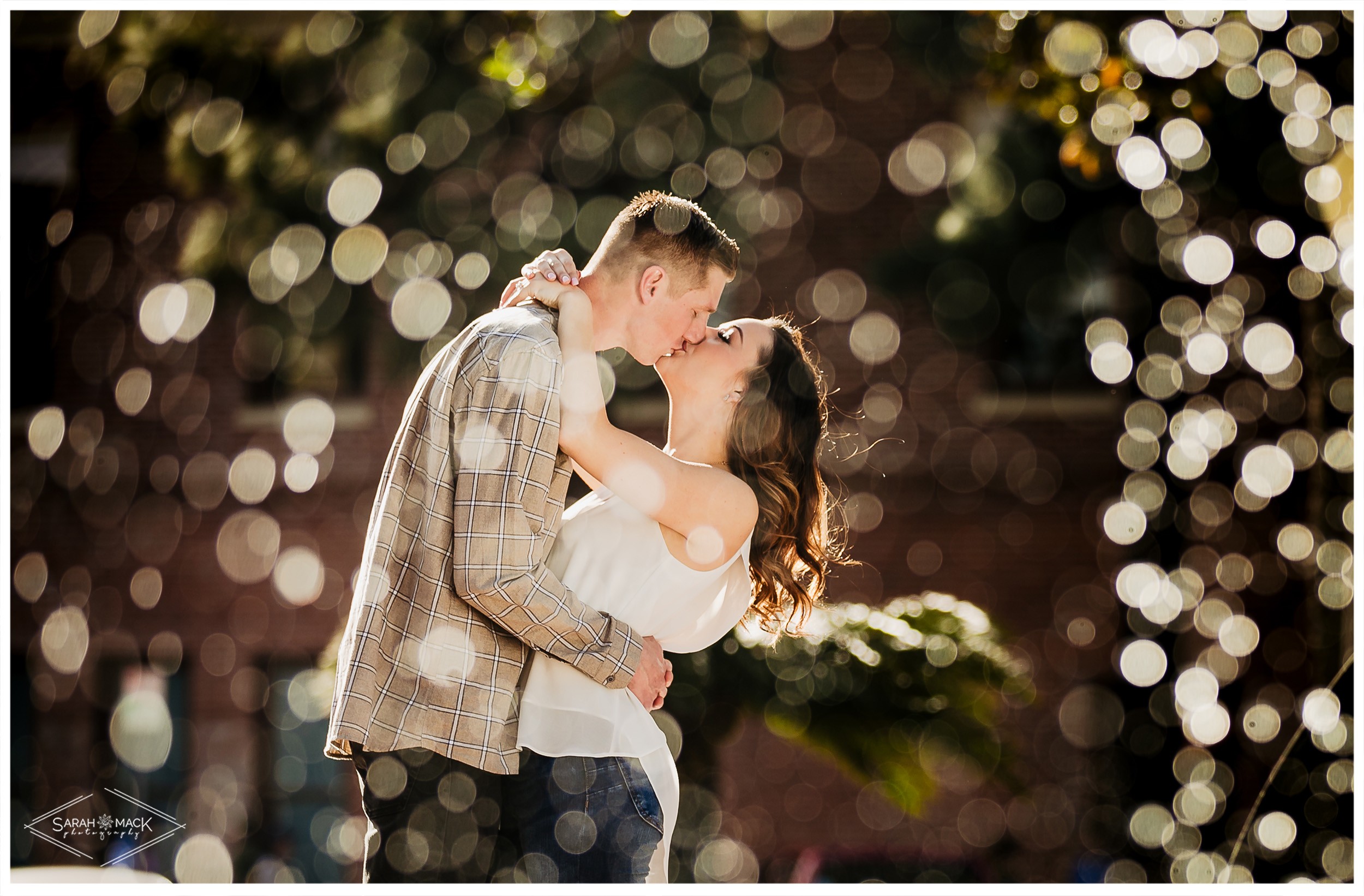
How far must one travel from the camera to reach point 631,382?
18.3ft

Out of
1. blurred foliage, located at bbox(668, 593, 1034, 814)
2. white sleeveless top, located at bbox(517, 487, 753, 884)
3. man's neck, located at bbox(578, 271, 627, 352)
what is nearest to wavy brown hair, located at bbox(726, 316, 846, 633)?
white sleeveless top, located at bbox(517, 487, 753, 884)

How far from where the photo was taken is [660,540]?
275 cm

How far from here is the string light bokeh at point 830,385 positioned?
4.70 meters

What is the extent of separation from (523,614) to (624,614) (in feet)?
1.36

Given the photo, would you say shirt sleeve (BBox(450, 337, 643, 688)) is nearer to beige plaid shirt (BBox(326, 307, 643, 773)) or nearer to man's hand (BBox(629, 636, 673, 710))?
beige plaid shirt (BBox(326, 307, 643, 773))

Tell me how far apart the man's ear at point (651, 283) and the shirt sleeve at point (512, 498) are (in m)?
0.46

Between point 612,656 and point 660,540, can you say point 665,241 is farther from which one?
point 612,656

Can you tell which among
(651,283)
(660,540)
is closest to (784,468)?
(660,540)

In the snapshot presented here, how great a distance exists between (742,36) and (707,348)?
3.05 meters

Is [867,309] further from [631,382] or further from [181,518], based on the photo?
[181,518]

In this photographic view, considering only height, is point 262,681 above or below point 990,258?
below

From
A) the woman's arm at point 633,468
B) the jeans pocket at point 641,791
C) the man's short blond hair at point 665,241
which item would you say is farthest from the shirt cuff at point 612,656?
the man's short blond hair at point 665,241

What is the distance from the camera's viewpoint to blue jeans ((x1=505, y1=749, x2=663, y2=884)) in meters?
2.40

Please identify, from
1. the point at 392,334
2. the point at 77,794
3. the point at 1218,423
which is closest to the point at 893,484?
the point at 1218,423
